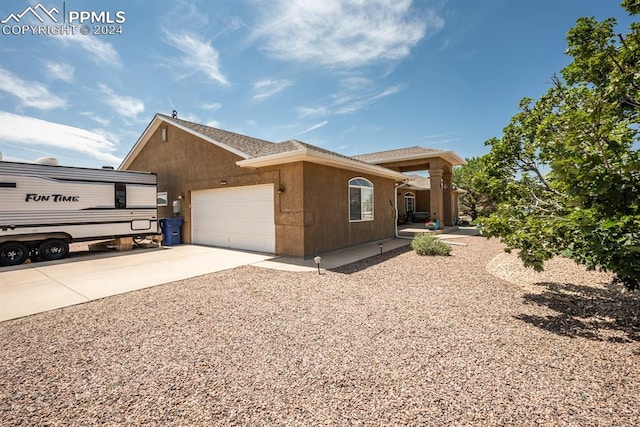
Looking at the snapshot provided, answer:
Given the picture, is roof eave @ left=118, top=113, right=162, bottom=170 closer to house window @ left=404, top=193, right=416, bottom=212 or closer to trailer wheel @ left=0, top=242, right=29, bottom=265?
trailer wheel @ left=0, top=242, right=29, bottom=265

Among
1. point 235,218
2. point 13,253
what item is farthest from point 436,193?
point 13,253

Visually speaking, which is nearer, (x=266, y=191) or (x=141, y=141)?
(x=266, y=191)

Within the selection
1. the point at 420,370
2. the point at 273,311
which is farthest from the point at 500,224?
the point at 273,311

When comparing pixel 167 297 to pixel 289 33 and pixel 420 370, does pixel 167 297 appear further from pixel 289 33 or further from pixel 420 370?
pixel 289 33

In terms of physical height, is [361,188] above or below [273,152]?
below

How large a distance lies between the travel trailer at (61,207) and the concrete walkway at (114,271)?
0.94m

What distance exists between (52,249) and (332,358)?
438 inches

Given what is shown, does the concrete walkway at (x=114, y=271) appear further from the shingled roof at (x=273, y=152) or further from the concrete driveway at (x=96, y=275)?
the shingled roof at (x=273, y=152)

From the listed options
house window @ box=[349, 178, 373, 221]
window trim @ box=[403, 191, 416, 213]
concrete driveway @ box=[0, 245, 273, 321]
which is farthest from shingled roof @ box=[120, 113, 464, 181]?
window trim @ box=[403, 191, 416, 213]

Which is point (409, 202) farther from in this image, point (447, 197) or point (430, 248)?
point (430, 248)

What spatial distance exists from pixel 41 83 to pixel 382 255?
12882mm

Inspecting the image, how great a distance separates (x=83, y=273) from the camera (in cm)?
686

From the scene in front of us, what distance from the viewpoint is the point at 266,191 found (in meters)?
9.34
